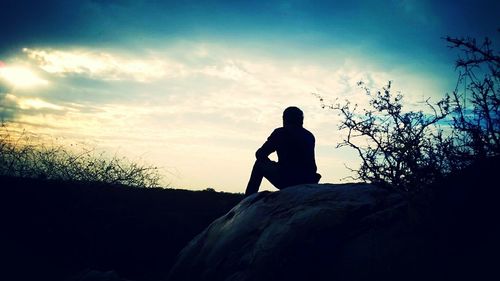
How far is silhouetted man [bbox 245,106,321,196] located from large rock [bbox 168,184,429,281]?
1601 millimetres

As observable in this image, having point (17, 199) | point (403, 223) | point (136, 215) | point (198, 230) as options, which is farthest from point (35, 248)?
point (403, 223)

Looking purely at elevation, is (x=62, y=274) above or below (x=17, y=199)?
below

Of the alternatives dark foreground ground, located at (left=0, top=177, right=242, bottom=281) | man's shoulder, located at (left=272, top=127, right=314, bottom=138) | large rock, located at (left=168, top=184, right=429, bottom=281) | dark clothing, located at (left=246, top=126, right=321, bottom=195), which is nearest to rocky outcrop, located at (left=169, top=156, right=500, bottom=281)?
large rock, located at (left=168, top=184, right=429, bottom=281)

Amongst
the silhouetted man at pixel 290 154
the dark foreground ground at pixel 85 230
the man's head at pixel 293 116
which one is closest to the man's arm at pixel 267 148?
the silhouetted man at pixel 290 154

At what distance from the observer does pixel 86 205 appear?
6.20m

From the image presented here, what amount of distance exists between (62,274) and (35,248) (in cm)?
75

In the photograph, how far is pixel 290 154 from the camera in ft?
16.6

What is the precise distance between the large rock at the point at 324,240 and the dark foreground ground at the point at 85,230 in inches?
106

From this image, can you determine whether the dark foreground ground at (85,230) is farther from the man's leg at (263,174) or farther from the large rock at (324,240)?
the large rock at (324,240)

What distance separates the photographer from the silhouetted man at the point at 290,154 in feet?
16.5

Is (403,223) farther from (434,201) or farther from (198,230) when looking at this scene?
(198,230)

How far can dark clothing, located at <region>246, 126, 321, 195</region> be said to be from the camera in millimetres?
5043

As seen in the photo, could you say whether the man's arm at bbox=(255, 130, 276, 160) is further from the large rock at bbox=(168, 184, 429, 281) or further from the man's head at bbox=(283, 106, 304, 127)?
the large rock at bbox=(168, 184, 429, 281)

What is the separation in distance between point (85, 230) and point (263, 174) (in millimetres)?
3210
